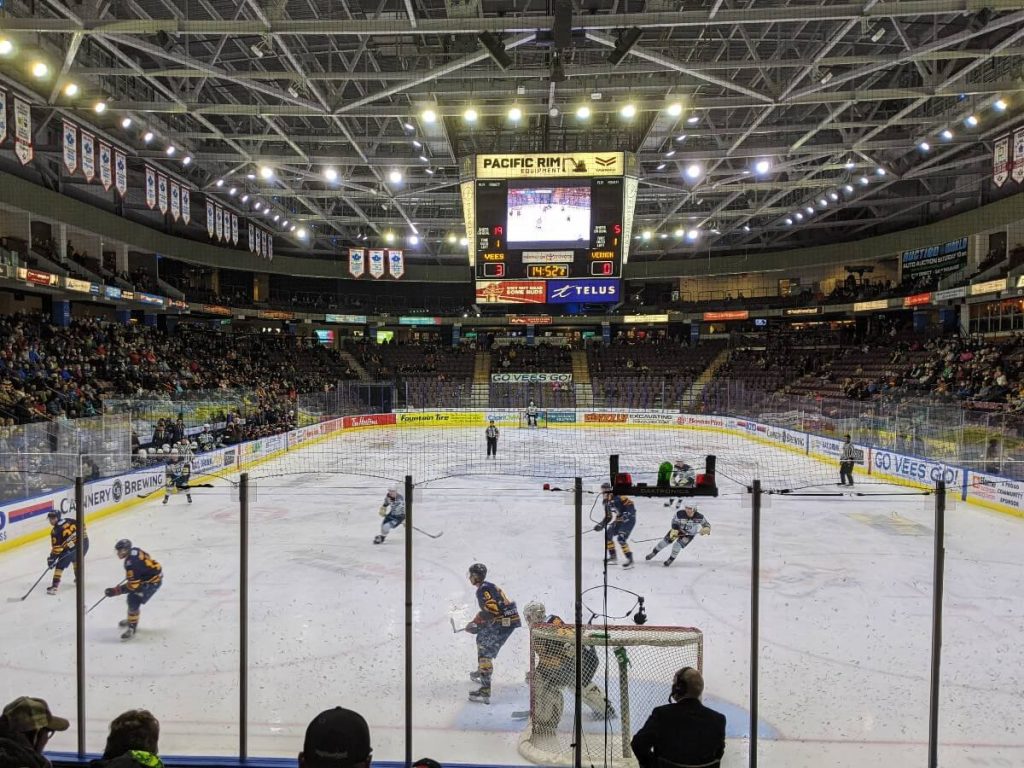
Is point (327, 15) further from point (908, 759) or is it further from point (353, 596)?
point (908, 759)

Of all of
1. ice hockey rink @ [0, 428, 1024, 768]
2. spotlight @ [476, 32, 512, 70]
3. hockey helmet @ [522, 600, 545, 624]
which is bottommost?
ice hockey rink @ [0, 428, 1024, 768]

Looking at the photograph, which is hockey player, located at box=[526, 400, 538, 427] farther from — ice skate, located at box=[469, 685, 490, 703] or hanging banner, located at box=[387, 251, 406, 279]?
ice skate, located at box=[469, 685, 490, 703]

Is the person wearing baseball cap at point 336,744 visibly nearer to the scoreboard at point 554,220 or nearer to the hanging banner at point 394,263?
the scoreboard at point 554,220

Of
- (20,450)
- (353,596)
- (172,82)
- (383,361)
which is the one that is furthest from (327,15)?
(383,361)

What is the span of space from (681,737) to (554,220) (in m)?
13.4

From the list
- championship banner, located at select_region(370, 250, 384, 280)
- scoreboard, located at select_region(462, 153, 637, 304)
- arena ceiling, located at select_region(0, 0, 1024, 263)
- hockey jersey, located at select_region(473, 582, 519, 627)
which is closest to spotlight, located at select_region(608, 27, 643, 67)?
arena ceiling, located at select_region(0, 0, 1024, 263)

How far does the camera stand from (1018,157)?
15203 millimetres

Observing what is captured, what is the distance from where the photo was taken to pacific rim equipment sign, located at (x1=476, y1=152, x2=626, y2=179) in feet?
48.9

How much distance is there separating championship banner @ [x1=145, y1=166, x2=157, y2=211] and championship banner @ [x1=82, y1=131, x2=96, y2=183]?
88.4 inches

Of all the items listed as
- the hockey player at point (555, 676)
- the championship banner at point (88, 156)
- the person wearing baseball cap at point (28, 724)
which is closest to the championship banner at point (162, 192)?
the championship banner at point (88, 156)

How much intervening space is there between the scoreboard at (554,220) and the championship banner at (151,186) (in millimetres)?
9521

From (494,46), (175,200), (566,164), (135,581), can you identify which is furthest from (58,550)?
(175,200)

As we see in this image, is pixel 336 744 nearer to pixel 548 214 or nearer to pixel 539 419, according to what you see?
pixel 548 214

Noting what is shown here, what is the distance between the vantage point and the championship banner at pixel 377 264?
1078 inches
